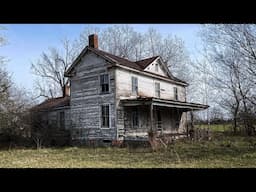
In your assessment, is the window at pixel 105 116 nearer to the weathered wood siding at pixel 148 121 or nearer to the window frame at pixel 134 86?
the weathered wood siding at pixel 148 121

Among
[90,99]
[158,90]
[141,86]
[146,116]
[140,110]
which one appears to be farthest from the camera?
[158,90]

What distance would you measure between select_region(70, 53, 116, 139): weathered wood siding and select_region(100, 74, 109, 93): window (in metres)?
0.25

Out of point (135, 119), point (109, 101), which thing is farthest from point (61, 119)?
point (135, 119)

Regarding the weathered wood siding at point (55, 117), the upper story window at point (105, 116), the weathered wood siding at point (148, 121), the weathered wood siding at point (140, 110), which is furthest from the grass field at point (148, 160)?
the weathered wood siding at point (55, 117)

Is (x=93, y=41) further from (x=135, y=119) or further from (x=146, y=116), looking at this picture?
(x=146, y=116)

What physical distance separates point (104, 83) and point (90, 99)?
1.74 meters

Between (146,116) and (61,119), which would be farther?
(61,119)

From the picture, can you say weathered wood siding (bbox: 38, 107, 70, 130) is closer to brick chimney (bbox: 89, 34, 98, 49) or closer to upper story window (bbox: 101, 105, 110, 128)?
upper story window (bbox: 101, 105, 110, 128)

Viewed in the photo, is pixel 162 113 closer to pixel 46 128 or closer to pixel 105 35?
pixel 46 128

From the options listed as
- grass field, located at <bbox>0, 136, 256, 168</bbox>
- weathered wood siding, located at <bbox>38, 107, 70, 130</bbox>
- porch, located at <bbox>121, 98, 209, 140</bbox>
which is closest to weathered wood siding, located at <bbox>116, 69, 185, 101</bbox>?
porch, located at <bbox>121, 98, 209, 140</bbox>

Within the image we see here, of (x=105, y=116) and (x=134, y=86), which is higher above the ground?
(x=134, y=86)

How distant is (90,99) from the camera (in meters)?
20.5
